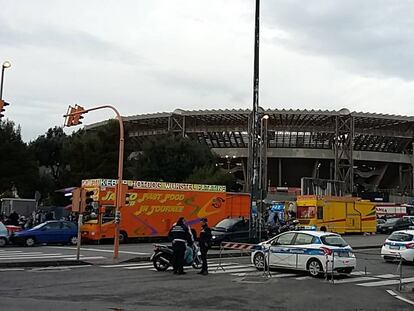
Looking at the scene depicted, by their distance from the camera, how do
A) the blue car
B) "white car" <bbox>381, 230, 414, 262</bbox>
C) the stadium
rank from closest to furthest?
"white car" <bbox>381, 230, 414, 262</bbox>, the blue car, the stadium

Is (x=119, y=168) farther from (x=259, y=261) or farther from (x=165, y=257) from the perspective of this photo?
(x=259, y=261)

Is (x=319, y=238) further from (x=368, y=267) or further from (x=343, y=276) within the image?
(x=368, y=267)

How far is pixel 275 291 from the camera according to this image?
1441 centimetres

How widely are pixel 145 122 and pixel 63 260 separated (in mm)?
68460

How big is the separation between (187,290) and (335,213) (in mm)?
32118

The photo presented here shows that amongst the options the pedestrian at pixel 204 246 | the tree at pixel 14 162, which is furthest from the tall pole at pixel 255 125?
the tree at pixel 14 162

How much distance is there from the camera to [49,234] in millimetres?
30234

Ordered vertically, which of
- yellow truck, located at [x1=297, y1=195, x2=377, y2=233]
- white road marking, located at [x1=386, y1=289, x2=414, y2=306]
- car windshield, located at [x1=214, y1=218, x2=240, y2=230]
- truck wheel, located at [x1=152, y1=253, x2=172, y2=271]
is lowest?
white road marking, located at [x1=386, y1=289, x2=414, y2=306]

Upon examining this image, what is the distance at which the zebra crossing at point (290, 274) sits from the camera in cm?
1736

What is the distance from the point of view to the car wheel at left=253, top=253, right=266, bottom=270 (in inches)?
765

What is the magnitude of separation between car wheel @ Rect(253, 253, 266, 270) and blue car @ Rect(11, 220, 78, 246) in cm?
1431

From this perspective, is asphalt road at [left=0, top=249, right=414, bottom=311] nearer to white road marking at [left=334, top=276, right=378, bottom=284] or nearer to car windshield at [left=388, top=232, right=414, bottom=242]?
white road marking at [left=334, top=276, right=378, bottom=284]

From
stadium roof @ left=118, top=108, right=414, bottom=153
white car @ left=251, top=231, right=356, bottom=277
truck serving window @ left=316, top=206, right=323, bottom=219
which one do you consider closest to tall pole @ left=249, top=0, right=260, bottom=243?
white car @ left=251, top=231, right=356, bottom=277

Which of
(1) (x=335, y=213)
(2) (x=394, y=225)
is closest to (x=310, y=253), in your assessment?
(1) (x=335, y=213)
